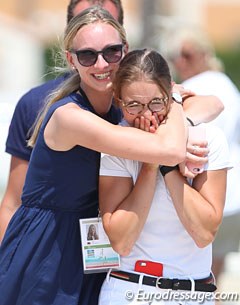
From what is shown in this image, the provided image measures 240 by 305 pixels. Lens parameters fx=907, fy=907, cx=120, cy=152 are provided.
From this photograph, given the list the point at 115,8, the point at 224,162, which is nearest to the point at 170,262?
the point at 224,162

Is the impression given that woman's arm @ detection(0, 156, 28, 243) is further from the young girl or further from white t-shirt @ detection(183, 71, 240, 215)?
white t-shirt @ detection(183, 71, 240, 215)

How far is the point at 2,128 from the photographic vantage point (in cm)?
610

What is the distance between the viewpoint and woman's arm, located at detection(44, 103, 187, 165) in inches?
122

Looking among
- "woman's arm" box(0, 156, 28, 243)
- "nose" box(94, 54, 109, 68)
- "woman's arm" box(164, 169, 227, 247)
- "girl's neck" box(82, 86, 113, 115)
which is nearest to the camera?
"woman's arm" box(164, 169, 227, 247)

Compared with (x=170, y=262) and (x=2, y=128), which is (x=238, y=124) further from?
(x=170, y=262)

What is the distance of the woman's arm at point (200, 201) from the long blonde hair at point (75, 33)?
545 millimetres

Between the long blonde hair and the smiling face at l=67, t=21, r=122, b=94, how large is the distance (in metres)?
0.03

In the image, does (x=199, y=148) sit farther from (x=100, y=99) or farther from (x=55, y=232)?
(x=55, y=232)

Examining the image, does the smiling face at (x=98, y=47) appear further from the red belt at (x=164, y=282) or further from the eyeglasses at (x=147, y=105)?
the red belt at (x=164, y=282)

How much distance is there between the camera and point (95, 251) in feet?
10.7

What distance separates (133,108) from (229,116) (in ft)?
7.82

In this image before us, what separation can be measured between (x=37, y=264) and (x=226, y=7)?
38590 mm

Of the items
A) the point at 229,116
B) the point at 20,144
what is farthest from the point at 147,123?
the point at 229,116

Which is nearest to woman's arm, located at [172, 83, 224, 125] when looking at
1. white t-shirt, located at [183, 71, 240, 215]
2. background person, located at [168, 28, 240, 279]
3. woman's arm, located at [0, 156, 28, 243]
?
woman's arm, located at [0, 156, 28, 243]
